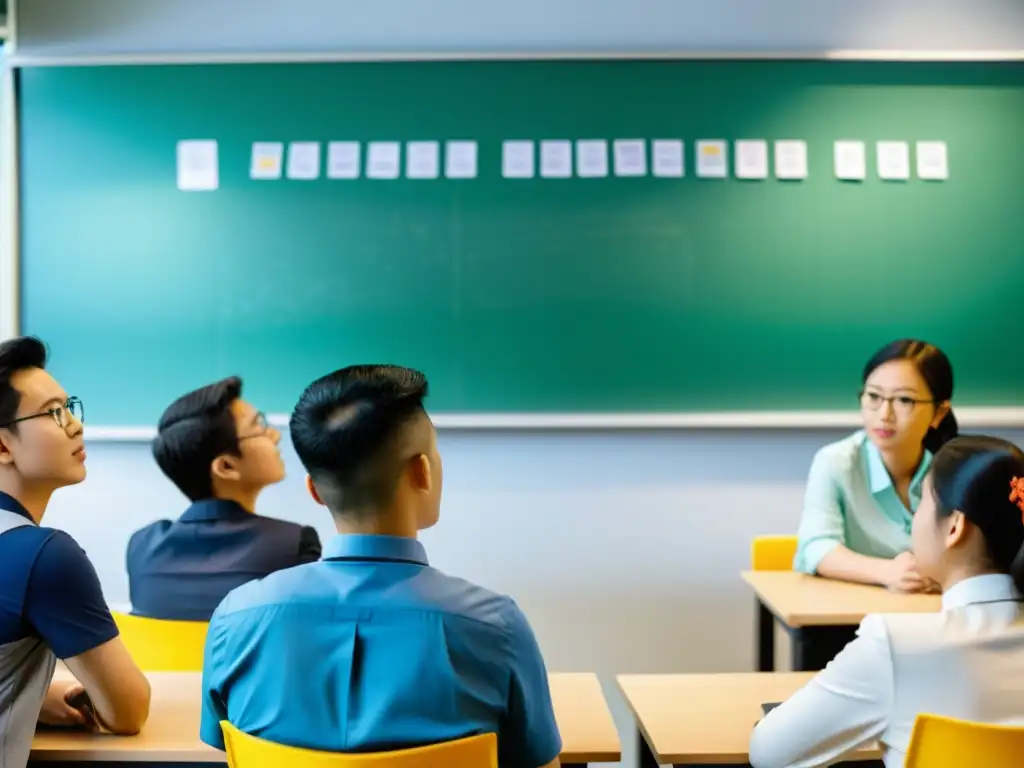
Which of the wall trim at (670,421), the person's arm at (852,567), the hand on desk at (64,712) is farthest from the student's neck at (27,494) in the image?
the person's arm at (852,567)

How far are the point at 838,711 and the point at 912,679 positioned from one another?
0.12m

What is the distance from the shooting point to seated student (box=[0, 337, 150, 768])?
1447 mm

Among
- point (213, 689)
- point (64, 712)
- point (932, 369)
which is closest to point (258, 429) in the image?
point (64, 712)

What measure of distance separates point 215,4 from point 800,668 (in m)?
2.87

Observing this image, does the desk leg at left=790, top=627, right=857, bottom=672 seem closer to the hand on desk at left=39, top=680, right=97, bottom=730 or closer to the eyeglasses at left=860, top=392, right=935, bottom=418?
the eyeglasses at left=860, top=392, right=935, bottom=418

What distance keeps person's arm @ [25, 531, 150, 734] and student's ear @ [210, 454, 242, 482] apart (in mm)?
806

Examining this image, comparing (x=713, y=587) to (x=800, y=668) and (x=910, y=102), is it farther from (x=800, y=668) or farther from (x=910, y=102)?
(x=910, y=102)

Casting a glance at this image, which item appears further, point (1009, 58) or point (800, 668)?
point (1009, 58)

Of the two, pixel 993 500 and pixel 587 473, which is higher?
pixel 993 500

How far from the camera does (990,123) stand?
11.0 feet

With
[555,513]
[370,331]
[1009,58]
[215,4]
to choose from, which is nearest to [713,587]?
[555,513]

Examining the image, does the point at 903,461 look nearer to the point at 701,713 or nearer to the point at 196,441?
the point at 701,713

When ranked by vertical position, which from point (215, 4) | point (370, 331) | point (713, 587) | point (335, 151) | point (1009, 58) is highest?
point (215, 4)

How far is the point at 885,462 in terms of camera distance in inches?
107
